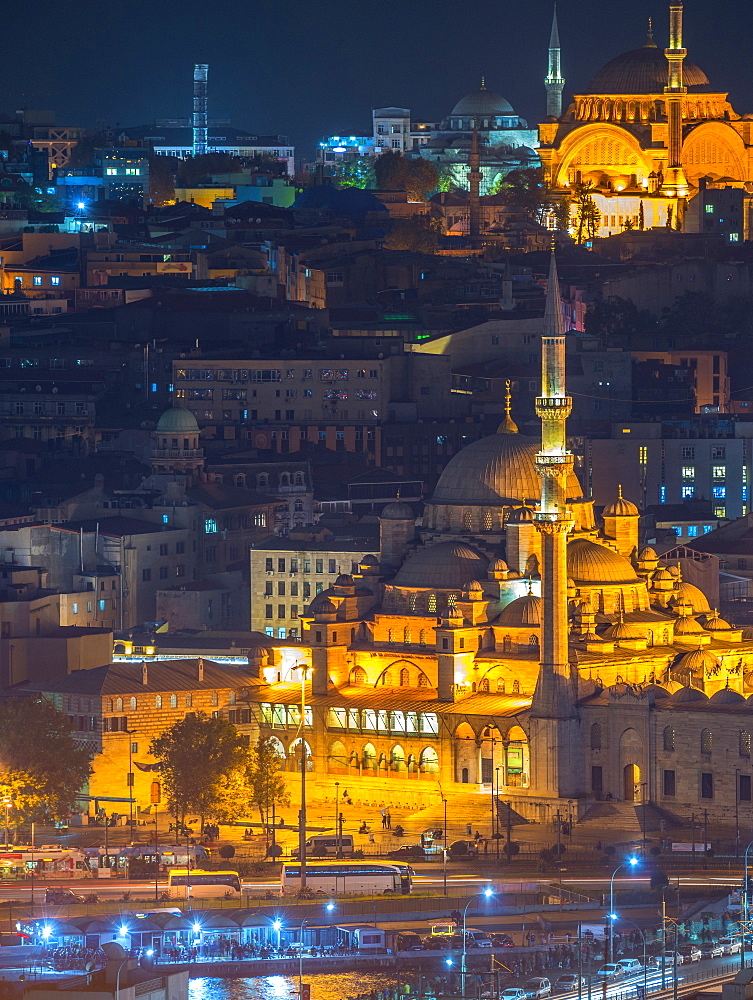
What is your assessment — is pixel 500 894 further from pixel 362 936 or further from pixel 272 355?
pixel 272 355

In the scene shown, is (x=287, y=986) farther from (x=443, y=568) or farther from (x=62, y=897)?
(x=443, y=568)

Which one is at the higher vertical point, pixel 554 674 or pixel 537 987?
pixel 554 674

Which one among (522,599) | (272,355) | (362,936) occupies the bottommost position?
(362,936)

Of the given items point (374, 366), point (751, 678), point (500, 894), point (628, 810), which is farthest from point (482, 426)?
point (500, 894)

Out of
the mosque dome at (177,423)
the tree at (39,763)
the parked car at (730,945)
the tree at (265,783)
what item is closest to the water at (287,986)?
the parked car at (730,945)

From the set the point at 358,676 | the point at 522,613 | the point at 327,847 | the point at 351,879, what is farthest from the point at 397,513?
the point at 351,879

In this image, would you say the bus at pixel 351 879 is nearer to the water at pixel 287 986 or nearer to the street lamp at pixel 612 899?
the street lamp at pixel 612 899
